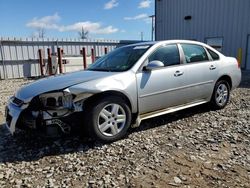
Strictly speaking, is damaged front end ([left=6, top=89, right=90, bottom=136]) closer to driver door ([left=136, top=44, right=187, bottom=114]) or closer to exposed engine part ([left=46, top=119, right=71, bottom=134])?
exposed engine part ([left=46, top=119, right=71, bottom=134])

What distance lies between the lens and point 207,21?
1502cm

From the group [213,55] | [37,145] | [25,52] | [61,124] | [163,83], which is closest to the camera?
[61,124]

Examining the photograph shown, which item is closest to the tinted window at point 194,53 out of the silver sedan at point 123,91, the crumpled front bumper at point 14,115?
the silver sedan at point 123,91

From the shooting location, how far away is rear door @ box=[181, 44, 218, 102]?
447 cm

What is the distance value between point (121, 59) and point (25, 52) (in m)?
10.8

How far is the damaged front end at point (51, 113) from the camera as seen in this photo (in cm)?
324

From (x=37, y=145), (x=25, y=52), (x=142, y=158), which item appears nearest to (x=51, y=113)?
(x=37, y=145)

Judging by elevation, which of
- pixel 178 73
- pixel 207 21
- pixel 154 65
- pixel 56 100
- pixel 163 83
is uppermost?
pixel 207 21

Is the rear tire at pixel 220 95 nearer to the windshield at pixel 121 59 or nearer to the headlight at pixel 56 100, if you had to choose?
the windshield at pixel 121 59

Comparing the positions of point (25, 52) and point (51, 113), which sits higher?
point (25, 52)

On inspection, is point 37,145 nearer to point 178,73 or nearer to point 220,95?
point 178,73

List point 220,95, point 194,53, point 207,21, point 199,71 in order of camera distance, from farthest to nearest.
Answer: point 207,21
point 220,95
point 194,53
point 199,71

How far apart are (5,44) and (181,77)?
11425 mm

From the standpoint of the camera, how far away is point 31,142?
12.3ft
